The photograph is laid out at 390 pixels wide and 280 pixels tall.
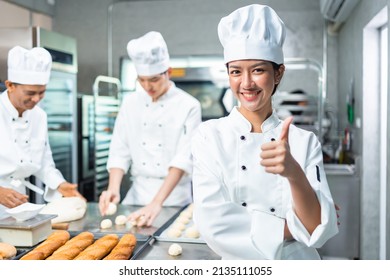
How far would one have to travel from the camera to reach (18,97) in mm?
1775

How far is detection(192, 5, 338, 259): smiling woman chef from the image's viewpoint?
3.71ft

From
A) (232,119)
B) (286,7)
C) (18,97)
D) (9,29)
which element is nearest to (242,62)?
(232,119)

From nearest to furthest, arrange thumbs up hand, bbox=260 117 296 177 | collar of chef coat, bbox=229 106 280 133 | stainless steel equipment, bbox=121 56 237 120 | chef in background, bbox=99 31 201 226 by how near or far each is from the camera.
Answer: thumbs up hand, bbox=260 117 296 177
collar of chef coat, bbox=229 106 280 133
chef in background, bbox=99 31 201 226
stainless steel equipment, bbox=121 56 237 120

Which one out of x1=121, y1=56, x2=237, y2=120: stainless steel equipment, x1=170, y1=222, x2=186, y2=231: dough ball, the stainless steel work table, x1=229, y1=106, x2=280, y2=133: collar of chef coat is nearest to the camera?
x1=229, y1=106, x2=280, y2=133: collar of chef coat

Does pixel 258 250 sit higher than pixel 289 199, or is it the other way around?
pixel 289 199

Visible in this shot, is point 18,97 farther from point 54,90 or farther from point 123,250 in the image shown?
point 54,90

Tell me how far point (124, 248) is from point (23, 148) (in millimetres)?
689

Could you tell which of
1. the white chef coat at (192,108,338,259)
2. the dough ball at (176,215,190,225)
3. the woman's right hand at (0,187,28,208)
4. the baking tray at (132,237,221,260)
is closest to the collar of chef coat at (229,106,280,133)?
the white chef coat at (192,108,338,259)

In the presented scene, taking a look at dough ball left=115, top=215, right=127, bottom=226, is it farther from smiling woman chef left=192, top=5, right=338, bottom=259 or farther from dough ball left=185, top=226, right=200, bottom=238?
smiling woman chef left=192, top=5, right=338, bottom=259

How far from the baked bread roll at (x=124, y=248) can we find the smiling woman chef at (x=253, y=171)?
340 millimetres

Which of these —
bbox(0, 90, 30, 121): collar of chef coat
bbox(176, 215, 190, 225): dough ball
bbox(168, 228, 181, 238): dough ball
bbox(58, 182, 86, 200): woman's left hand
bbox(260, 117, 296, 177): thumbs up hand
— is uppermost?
bbox(0, 90, 30, 121): collar of chef coat

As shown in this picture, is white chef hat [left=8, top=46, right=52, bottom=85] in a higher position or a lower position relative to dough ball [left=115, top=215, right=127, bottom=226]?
higher

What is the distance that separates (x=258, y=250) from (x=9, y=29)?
155 centimetres

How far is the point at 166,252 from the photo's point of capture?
1.51 meters
